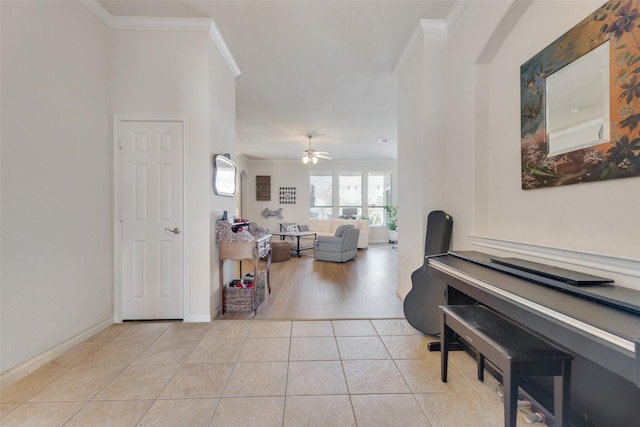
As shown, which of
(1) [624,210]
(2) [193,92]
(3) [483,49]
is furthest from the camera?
(2) [193,92]

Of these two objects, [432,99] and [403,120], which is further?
[403,120]

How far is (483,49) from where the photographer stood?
1994 millimetres

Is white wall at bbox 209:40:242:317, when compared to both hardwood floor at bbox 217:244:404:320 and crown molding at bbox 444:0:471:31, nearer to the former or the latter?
hardwood floor at bbox 217:244:404:320

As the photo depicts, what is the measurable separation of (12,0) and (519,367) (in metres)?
3.60

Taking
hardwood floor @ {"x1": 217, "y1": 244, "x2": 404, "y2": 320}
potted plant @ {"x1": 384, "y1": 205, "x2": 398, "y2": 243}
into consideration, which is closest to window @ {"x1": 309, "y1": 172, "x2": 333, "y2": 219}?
potted plant @ {"x1": 384, "y1": 205, "x2": 398, "y2": 243}

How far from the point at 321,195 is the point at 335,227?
157 cm

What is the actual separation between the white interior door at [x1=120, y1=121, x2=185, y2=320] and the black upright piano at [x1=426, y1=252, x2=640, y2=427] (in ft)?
8.11

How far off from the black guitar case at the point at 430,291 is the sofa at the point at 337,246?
3.22 m

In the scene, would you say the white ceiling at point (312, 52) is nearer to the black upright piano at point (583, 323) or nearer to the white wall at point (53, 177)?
the white wall at point (53, 177)

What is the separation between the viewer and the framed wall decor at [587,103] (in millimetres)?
1091

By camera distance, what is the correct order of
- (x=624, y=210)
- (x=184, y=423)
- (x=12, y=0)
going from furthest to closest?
1. (x=12, y=0)
2. (x=184, y=423)
3. (x=624, y=210)

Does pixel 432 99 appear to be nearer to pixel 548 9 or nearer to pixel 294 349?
pixel 548 9

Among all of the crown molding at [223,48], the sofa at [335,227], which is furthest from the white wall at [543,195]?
the sofa at [335,227]

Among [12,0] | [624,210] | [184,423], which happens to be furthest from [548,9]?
[12,0]
